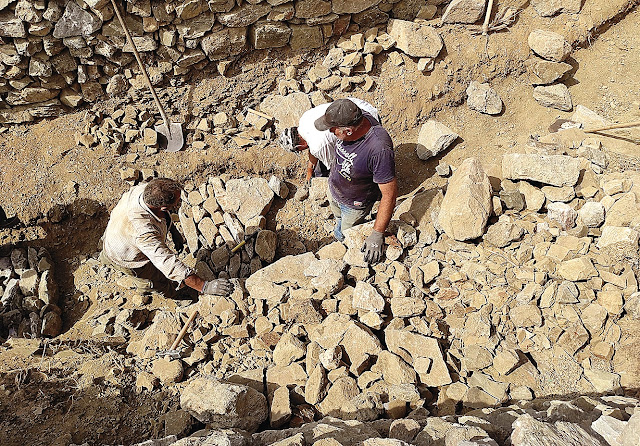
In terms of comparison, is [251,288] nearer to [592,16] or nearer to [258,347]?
[258,347]

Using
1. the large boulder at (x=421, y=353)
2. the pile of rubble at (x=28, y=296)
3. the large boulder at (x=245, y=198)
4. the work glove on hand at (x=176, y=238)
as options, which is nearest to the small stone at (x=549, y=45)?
the large boulder at (x=245, y=198)

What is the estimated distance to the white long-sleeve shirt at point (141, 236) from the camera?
12.3ft

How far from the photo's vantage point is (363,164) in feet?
12.3

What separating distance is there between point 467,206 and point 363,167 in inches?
39.4

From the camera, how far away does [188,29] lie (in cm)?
514

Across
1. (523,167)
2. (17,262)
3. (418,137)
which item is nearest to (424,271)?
(523,167)

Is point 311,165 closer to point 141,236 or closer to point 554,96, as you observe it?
point 141,236

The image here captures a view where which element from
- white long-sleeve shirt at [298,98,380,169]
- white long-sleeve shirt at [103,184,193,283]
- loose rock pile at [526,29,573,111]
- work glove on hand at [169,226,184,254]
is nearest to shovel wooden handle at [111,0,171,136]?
work glove on hand at [169,226,184,254]

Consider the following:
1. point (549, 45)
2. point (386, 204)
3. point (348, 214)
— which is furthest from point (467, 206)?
point (549, 45)

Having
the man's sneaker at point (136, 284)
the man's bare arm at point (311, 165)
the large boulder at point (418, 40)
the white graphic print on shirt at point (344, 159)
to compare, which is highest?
the large boulder at point (418, 40)

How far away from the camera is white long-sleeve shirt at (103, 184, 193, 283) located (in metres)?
3.75

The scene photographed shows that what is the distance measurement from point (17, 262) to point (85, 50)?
257cm

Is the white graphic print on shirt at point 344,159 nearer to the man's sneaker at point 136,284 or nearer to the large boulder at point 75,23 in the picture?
the man's sneaker at point 136,284

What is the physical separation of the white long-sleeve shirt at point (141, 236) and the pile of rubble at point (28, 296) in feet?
4.64
